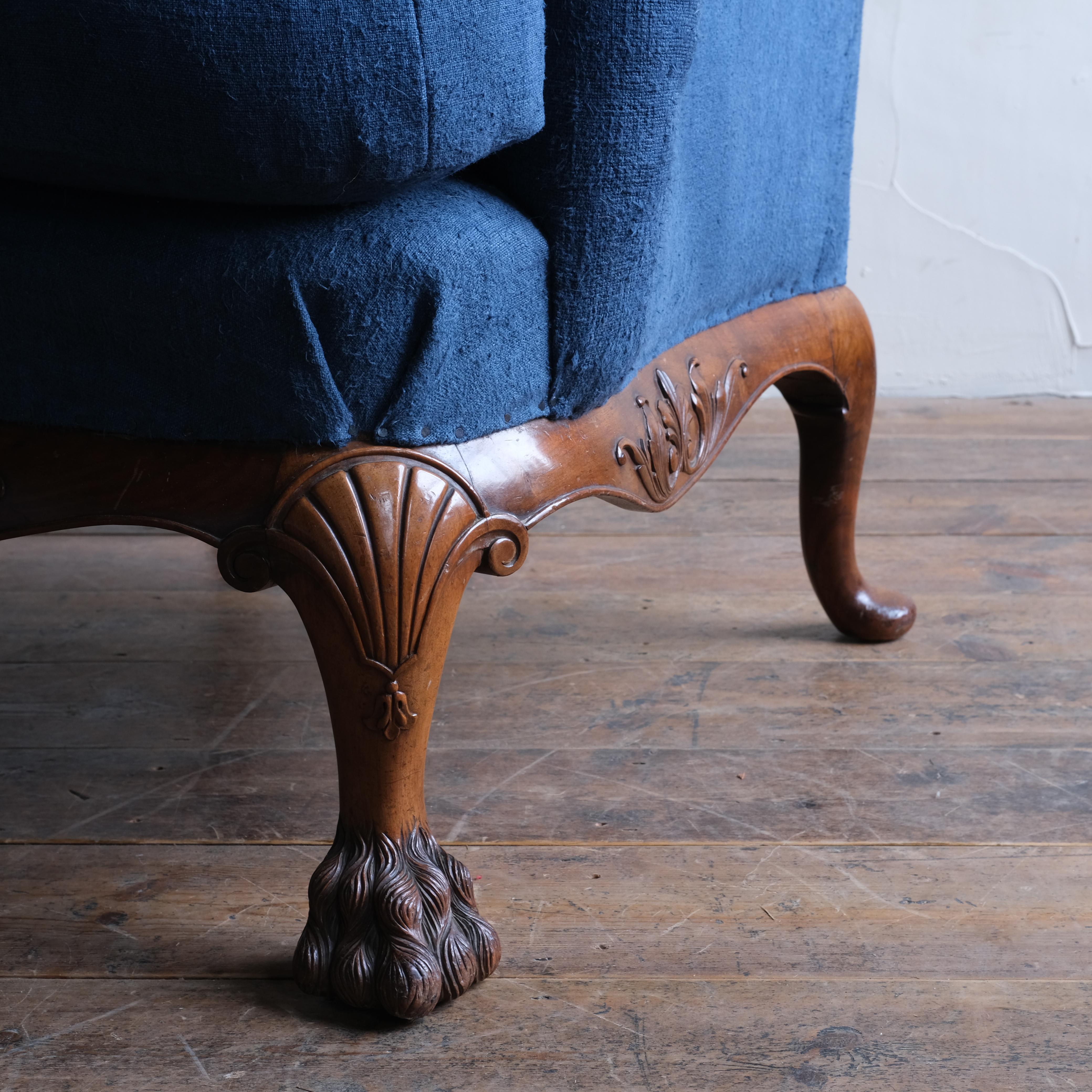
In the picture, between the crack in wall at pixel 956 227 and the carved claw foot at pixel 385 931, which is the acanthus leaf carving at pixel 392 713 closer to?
the carved claw foot at pixel 385 931

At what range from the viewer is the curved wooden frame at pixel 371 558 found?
0.58 metres

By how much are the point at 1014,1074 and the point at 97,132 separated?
0.60 m

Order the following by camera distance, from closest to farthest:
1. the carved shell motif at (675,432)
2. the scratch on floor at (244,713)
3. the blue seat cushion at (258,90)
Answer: the blue seat cushion at (258,90) → the carved shell motif at (675,432) → the scratch on floor at (244,713)

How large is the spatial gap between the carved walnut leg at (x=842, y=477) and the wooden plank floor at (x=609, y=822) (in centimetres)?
3

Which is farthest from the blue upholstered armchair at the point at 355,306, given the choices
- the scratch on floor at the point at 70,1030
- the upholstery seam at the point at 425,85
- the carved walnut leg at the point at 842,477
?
the carved walnut leg at the point at 842,477

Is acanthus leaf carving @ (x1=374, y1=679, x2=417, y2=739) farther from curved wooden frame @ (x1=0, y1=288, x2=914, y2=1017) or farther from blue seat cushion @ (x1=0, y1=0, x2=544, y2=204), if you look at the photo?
blue seat cushion @ (x1=0, y1=0, x2=544, y2=204)

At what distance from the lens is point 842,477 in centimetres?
107

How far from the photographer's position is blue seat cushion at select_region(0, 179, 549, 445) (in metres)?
0.55

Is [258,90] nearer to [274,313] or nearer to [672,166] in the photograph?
[274,313]

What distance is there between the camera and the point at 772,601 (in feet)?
3.99

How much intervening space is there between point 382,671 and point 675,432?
0.27 meters

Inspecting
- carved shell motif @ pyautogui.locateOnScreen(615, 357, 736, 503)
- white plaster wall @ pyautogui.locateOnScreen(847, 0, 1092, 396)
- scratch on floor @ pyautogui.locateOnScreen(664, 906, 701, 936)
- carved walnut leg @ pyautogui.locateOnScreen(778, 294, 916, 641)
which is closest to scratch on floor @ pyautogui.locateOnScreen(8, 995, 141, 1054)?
scratch on floor @ pyautogui.locateOnScreen(664, 906, 701, 936)

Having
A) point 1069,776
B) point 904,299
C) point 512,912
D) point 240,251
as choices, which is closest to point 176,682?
point 512,912

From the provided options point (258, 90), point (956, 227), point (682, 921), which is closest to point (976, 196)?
point (956, 227)
